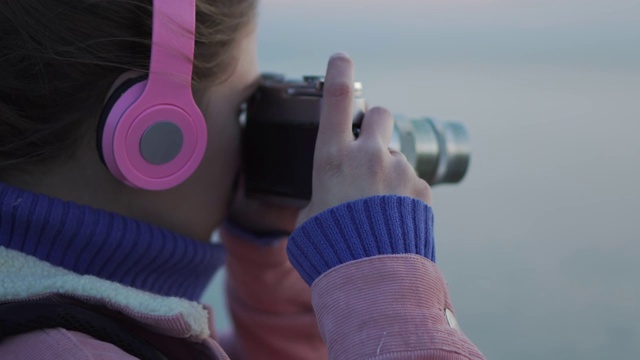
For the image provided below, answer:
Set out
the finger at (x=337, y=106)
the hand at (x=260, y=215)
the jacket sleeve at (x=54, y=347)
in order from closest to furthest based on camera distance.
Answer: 1. the jacket sleeve at (x=54, y=347)
2. the finger at (x=337, y=106)
3. the hand at (x=260, y=215)

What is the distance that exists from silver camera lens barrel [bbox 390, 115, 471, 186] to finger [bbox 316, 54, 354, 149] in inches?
3.3

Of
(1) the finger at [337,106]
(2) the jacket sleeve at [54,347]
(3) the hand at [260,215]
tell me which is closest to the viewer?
(2) the jacket sleeve at [54,347]

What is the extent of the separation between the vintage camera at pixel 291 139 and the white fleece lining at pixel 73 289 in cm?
13

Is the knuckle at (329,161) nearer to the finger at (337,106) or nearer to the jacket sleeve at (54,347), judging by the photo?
the finger at (337,106)

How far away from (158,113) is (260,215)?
0.62 ft

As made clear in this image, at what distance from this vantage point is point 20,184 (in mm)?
444

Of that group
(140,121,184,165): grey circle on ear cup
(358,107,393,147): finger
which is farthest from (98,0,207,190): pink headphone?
(358,107,393,147): finger

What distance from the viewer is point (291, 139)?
516 millimetres

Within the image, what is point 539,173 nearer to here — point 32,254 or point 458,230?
point 458,230

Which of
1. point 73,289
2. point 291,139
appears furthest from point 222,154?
point 73,289

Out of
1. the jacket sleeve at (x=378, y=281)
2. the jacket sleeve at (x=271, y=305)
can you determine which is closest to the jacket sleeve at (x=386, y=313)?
the jacket sleeve at (x=378, y=281)

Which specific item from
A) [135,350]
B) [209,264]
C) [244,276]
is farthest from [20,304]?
[244,276]

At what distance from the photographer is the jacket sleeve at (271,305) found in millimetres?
633

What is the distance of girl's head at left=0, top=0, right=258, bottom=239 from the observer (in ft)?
1.35
